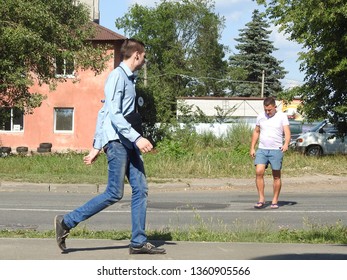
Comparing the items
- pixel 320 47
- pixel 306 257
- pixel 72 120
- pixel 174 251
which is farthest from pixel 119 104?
pixel 72 120

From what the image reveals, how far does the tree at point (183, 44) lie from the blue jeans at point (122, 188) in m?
80.1

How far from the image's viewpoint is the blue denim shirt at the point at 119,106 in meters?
6.50

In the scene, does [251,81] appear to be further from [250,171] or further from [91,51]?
[250,171]

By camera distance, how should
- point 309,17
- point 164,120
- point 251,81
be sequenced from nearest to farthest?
1. point 309,17
2. point 164,120
3. point 251,81

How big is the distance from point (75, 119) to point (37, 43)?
63.6ft

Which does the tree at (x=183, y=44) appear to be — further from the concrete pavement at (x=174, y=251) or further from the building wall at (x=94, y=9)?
Result: the concrete pavement at (x=174, y=251)

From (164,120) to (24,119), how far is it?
8520mm

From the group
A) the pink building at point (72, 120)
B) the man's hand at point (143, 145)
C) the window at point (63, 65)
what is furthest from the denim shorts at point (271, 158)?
the pink building at point (72, 120)

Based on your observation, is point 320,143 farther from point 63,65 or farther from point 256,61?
point 256,61

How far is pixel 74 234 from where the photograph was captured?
820 centimetres

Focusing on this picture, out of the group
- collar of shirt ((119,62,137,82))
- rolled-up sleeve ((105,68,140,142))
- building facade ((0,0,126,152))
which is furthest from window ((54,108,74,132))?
rolled-up sleeve ((105,68,140,142))

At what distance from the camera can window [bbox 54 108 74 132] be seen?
4334 cm
